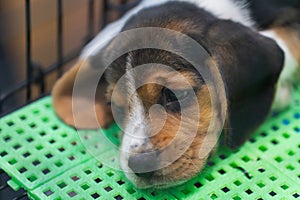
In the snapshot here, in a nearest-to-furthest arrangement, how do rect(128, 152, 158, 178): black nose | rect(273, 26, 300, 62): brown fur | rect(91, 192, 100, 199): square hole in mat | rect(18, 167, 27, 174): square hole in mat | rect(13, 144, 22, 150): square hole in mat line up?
rect(128, 152, 158, 178): black nose, rect(91, 192, 100, 199): square hole in mat, rect(18, 167, 27, 174): square hole in mat, rect(13, 144, 22, 150): square hole in mat, rect(273, 26, 300, 62): brown fur

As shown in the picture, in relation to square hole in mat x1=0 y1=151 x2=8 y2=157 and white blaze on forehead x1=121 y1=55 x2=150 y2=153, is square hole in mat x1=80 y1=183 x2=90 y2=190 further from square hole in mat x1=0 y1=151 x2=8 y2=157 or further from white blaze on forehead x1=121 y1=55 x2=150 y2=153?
square hole in mat x1=0 y1=151 x2=8 y2=157

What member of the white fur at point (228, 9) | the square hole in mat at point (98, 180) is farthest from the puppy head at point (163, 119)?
the white fur at point (228, 9)

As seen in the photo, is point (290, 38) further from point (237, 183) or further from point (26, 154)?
point (26, 154)

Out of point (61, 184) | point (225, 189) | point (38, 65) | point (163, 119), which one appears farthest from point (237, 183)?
point (38, 65)

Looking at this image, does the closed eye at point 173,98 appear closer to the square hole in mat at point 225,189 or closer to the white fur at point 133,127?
the white fur at point 133,127

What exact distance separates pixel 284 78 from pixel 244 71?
0.41 m

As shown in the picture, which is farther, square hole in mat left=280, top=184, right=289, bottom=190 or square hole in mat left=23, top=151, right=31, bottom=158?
square hole in mat left=23, top=151, right=31, bottom=158

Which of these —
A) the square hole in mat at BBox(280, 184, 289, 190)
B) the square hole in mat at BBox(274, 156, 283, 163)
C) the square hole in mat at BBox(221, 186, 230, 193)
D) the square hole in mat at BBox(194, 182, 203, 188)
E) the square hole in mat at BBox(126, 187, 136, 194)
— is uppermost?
the square hole in mat at BBox(280, 184, 289, 190)

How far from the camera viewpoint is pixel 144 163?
2.06m

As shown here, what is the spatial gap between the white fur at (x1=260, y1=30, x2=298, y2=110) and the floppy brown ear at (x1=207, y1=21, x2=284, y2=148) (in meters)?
0.18

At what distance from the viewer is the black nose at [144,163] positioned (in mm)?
2061

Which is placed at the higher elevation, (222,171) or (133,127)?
(133,127)

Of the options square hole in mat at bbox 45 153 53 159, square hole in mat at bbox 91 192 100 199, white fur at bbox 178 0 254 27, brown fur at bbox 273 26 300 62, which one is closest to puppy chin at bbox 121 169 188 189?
square hole in mat at bbox 91 192 100 199

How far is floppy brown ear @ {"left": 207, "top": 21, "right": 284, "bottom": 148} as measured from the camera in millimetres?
2238
